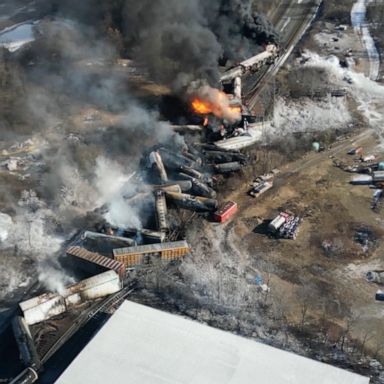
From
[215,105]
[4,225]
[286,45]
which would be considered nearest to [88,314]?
[4,225]

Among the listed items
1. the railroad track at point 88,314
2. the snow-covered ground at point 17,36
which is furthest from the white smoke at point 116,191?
the snow-covered ground at point 17,36

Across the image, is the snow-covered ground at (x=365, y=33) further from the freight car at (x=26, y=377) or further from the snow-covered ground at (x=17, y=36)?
the freight car at (x=26, y=377)

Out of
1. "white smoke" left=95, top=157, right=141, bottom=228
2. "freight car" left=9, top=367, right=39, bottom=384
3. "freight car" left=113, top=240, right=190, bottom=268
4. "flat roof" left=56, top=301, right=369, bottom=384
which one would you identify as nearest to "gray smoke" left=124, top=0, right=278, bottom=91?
"white smoke" left=95, top=157, right=141, bottom=228

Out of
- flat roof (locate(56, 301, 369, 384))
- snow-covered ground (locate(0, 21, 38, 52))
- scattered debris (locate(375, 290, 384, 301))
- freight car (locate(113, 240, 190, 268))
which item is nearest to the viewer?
flat roof (locate(56, 301, 369, 384))

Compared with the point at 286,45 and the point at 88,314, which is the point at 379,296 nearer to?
the point at 88,314

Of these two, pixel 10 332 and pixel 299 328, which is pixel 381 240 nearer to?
pixel 299 328

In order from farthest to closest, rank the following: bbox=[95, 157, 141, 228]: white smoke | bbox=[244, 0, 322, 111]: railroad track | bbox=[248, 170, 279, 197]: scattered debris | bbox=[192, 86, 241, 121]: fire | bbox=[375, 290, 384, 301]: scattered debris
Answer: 1. bbox=[244, 0, 322, 111]: railroad track
2. bbox=[192, 86, 241, 121]: fire
3. bbox=[248, 170, 279, 197]: scattered debris
4. bbox=[95, 157, 141, 228]: white smoke
5. bbox=[375, 290, 384, 301]: scattered debris

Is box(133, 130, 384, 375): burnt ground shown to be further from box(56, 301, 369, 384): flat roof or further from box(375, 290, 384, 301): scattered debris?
box(56, 301, 369, 384): flat roof
